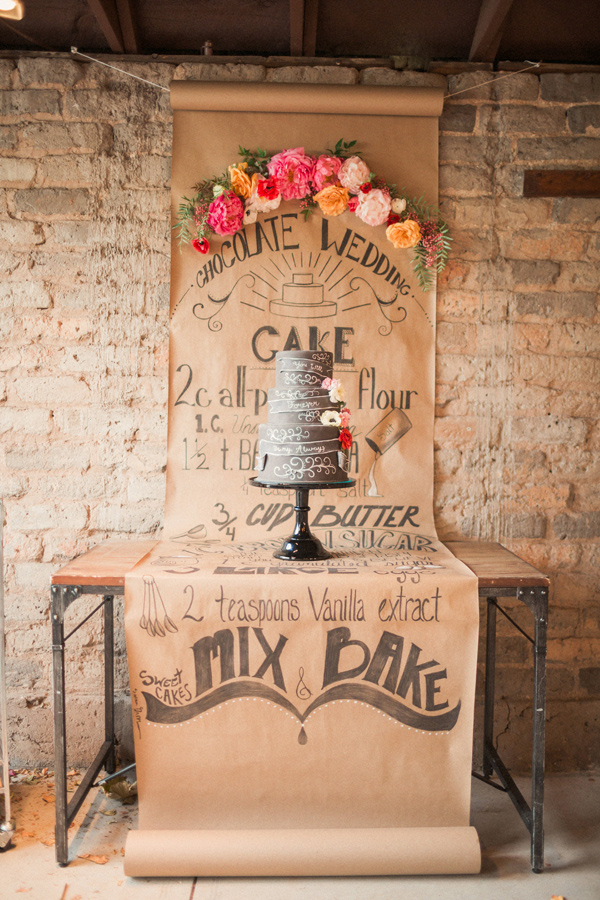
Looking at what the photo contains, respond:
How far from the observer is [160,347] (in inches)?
114

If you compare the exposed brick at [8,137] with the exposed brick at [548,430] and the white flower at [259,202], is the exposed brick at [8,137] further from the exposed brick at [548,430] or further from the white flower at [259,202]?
the exposed brick at [548,430]

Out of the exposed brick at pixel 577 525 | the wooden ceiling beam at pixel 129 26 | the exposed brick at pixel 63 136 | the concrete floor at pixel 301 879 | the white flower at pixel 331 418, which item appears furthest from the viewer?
the exposed brick at pixel 577 525

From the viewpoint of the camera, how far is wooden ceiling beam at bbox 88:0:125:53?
2541 millimetres

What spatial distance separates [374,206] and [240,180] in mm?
565

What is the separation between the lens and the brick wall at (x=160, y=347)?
2.87 m

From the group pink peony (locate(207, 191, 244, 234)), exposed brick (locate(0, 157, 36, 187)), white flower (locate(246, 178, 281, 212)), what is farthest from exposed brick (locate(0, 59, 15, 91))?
white flower (locate(246, 178, 281, 212))

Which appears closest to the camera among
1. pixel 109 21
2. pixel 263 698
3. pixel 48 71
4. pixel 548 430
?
pixel 263 698

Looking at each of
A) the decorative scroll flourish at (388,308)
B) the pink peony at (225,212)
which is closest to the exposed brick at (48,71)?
the pink peony at (225,212)

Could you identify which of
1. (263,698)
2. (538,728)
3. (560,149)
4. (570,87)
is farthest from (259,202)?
(538,728)

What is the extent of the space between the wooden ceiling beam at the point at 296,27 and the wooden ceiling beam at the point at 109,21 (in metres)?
0.72

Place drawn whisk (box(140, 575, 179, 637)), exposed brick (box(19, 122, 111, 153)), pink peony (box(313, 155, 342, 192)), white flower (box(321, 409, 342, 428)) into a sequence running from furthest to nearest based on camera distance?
exposed brick (box(19, 122, 111, 153)) → pink peony (box(313, 155, 342, 192)) → white flower (box(321, 409, 342, 428)) → drawn whisk (box(140, 575, 179, 637))

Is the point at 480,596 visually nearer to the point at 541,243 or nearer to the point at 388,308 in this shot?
the point at 388,308

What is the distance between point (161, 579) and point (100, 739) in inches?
45.3

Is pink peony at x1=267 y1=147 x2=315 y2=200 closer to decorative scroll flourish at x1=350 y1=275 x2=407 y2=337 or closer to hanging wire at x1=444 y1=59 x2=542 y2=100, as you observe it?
decorative scroll flourish at x1=350 y1=275 x2=407 y2=337
